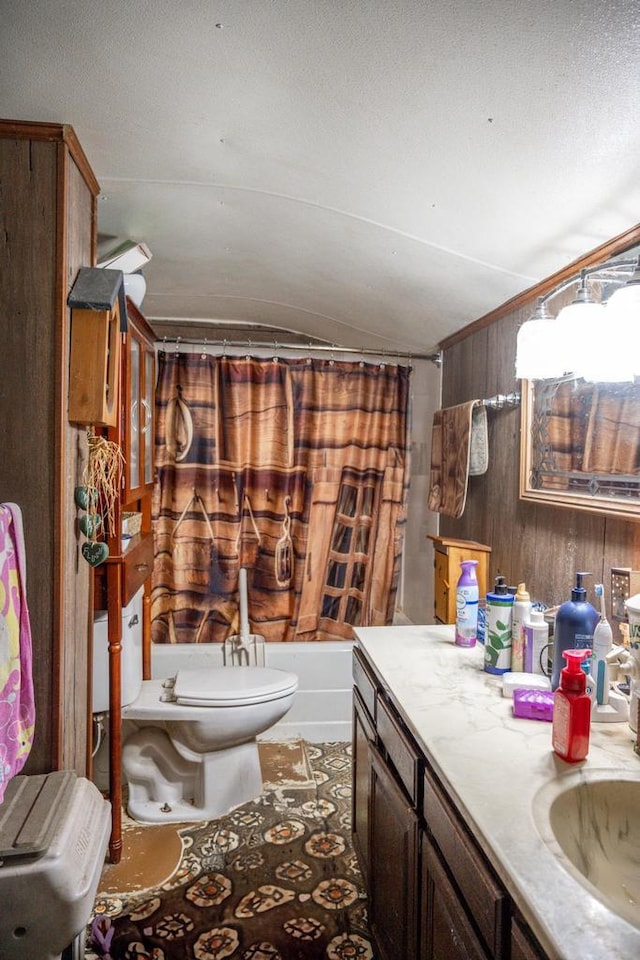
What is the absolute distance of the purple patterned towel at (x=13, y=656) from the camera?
1098mm

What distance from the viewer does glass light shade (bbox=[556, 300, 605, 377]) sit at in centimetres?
136

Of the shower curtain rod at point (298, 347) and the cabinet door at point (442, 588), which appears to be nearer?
the cabinet door at point (442, 588)

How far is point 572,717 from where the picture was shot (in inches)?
41.2

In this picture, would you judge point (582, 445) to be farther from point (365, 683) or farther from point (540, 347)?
point (365, 683)

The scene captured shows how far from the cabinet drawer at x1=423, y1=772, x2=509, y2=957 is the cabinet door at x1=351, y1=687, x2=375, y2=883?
0.48m

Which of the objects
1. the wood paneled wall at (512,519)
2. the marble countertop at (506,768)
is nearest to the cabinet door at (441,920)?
the marble countertop at (506,768)

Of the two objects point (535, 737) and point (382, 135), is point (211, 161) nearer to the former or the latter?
point (382, 135)

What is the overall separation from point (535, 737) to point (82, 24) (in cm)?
151

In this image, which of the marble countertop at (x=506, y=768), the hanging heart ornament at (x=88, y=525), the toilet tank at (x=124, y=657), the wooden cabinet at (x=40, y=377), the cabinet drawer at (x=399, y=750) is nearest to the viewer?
the marble countertop at (x=506, y=768)

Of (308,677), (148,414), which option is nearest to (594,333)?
(148,414)

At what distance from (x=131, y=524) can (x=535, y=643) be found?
142 centimetres

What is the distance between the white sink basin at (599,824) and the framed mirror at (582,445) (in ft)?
1.91

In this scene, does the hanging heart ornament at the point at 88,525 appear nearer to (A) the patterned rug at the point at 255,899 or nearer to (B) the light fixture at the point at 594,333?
(A) the patterned rug at the point at 255,899

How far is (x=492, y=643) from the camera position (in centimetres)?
151
